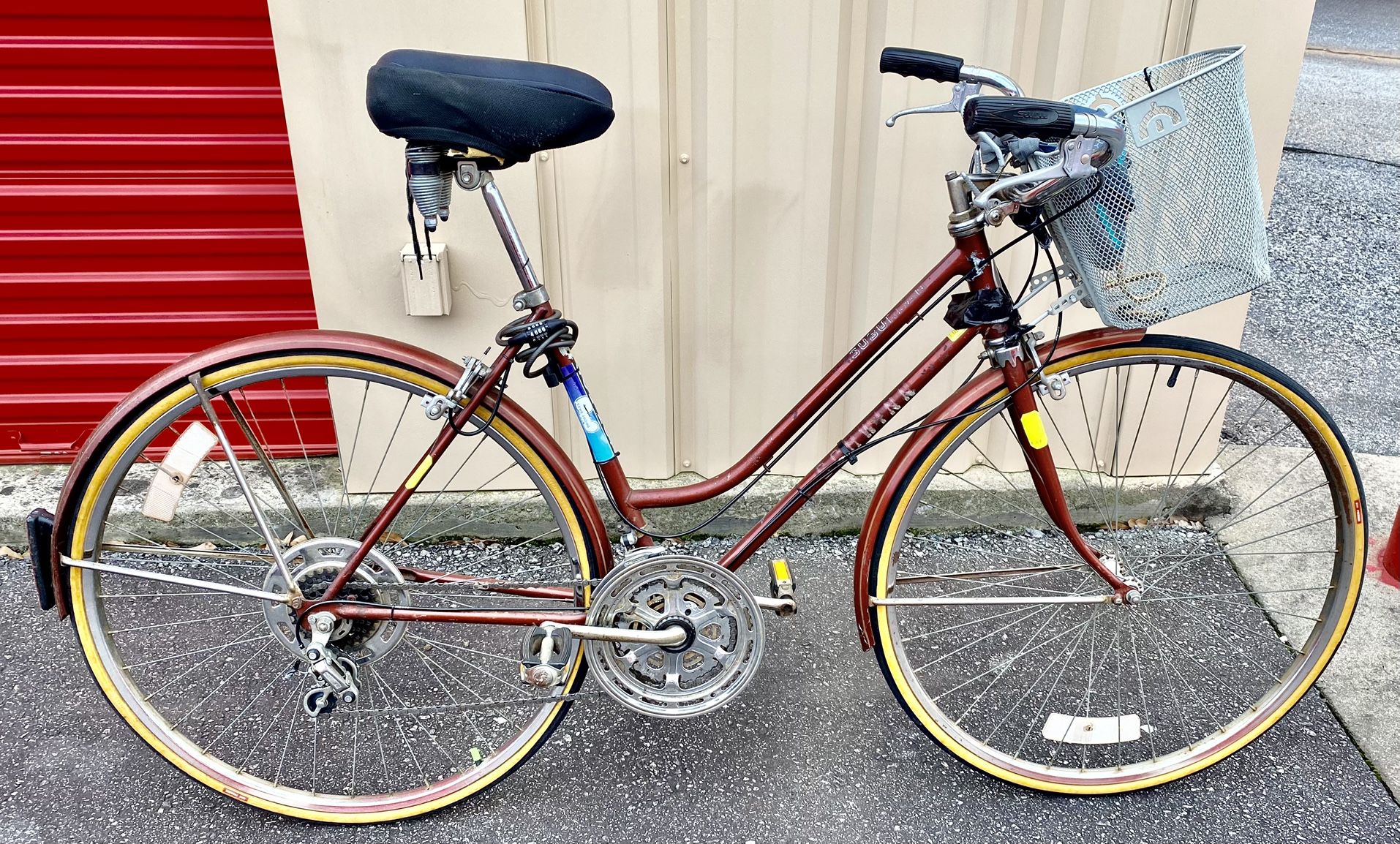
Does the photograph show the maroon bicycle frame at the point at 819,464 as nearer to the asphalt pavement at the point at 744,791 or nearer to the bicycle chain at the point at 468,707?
the bicycle chain at the point at 468,707

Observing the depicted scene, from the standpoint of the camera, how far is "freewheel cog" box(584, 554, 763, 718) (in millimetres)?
2174

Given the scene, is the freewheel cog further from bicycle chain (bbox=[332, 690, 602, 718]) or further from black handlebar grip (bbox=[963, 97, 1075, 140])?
black handlebar grip (bbox=[963, 97, 1075, 140])

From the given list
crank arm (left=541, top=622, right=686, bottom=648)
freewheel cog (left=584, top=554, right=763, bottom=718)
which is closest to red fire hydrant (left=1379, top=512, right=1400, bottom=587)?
freewheel cog (left=584, top=554, right=763, bottom=718)

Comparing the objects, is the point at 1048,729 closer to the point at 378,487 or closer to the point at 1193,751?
the point at 1193,751

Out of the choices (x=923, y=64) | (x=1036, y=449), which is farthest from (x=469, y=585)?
(x=923, y=64)

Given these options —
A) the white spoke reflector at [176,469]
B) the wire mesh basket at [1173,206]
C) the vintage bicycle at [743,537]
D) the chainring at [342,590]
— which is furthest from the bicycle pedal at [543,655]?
the wire mesh basket at [1173,206]

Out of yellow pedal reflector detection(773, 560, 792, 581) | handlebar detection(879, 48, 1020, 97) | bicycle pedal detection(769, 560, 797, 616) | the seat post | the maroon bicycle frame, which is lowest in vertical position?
bicycle pedal detection(769, 560, 797, 616)

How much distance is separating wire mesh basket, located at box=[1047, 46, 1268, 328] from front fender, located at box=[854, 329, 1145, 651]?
0.47 feet

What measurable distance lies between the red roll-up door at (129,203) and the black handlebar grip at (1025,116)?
2.31 metres

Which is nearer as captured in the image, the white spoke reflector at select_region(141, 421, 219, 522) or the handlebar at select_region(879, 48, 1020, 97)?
the handlebar at select_region(879, 48, 1020, 97)

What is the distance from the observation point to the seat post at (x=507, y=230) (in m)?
1.99

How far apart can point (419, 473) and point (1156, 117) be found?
5.36 ft

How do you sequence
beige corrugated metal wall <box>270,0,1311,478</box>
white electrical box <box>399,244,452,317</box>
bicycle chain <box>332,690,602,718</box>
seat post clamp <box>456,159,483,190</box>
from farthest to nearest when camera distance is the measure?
white electrical box <box>399,244,452,317</box> → beige corrugated metal wall <box>270,0,1311,478</box> → bicycle chain <box>332,690,602,718</box> → seat post clamp <box>456,159,483,190</box>

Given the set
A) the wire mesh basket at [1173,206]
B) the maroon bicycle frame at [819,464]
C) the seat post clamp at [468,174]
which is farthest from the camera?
the maroon bicycle frame at [819,464]
